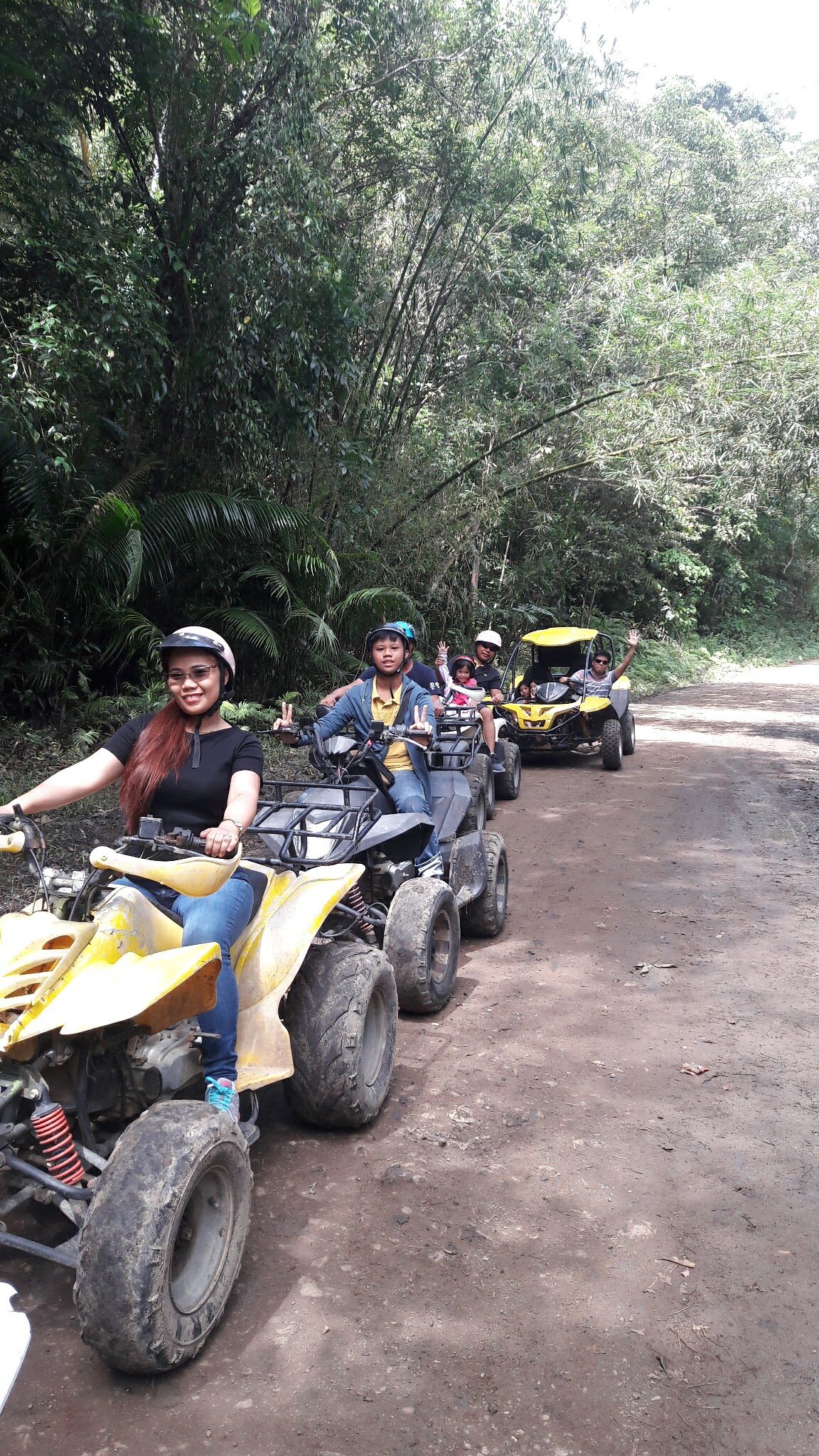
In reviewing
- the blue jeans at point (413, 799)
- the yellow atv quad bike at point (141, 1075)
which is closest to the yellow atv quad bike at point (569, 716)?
the blue jeans at point (413, 799)

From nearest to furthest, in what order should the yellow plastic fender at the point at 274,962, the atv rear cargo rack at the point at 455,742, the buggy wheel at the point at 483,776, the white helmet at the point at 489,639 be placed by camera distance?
the yellow plastic fender at the point at 274,962
the atv rear cargo rack at the point at 455,742
the buggy wheel at the point at 483,776
the white helmet at the point at 489,639

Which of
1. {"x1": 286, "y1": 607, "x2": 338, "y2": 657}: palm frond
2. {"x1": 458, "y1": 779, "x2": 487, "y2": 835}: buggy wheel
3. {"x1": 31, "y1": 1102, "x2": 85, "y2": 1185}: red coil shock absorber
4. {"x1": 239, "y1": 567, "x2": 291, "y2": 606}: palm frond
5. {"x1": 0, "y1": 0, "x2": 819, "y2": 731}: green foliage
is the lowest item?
{"x1": 458, "y1": 779, "x2": 487, "y2": 835}: buggy wheel

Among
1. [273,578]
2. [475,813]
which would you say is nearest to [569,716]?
[273,578]

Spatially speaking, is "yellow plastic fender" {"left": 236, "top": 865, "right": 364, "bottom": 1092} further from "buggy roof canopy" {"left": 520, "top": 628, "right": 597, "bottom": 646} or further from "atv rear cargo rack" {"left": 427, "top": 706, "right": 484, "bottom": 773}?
"buggy roof canopy" {"left": 520, "top": 628, "right": 597, "bottom": 646}

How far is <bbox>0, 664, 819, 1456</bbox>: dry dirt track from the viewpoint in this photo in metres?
2.27

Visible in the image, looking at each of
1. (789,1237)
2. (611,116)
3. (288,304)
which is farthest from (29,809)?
(611,116)

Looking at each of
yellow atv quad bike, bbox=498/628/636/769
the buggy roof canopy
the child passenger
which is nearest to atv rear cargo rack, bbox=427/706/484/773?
the child passenger

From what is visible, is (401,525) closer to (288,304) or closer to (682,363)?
(288,304)

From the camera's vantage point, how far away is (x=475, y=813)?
7.29 m

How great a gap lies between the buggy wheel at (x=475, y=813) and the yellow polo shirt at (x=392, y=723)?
1.21m

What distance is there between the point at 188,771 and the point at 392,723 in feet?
8.25

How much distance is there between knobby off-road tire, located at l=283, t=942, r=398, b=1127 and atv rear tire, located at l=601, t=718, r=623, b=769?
7.87 metres

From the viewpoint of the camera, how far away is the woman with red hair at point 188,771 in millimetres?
3182

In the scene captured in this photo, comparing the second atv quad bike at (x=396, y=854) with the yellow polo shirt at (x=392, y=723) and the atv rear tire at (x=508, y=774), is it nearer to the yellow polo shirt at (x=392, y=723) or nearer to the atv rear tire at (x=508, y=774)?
the yellow polo shirt at (x=392, y=723)
